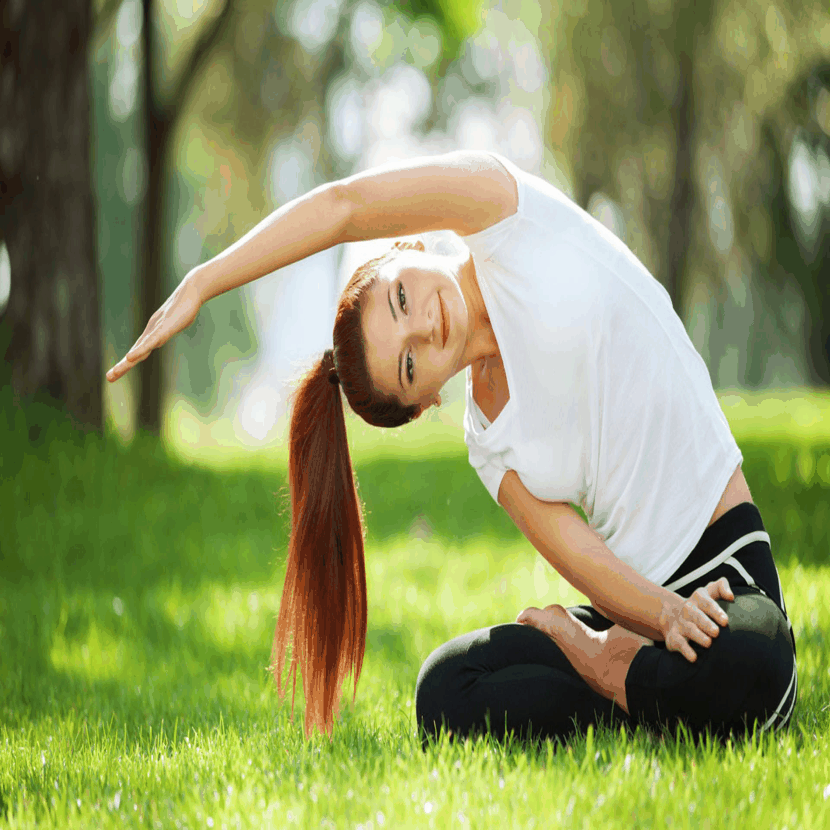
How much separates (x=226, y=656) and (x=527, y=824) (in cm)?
255

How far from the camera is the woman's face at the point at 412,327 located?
8.45 ft

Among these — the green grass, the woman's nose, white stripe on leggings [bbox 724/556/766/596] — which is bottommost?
the green grass

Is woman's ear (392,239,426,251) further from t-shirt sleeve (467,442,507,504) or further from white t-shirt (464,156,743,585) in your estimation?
t-shirt sleeve (467,442,507,504)

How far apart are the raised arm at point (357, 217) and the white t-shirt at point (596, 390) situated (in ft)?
0.23

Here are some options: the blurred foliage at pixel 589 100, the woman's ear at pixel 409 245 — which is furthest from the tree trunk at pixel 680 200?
the woman's ear at pixel 409 245

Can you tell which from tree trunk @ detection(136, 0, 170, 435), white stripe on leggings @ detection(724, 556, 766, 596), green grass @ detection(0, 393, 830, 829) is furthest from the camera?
→ tree trunk @ detection(136, 0, 170, 435)

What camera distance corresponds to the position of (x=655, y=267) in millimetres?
15297

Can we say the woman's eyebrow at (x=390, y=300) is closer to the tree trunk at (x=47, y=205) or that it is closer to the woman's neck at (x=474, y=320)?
the woman's neck at (x=474, y=320)

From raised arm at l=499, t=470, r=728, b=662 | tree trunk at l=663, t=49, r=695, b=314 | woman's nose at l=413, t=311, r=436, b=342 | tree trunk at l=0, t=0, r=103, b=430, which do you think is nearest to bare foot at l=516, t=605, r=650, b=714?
raised arm at l=499, t=470, r=728, b=662

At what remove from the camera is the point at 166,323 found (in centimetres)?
229

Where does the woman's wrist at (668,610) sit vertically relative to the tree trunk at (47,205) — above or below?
below

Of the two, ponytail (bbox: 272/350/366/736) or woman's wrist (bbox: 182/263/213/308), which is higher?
woman's wrist (bbox: 182/263/213/308)

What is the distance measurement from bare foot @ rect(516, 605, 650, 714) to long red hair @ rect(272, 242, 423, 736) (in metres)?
0.58

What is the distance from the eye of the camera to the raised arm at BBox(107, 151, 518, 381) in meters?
2.35
